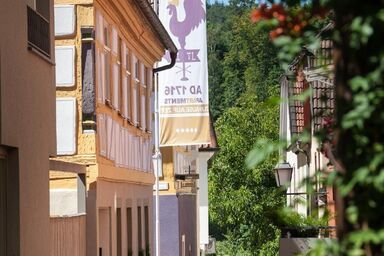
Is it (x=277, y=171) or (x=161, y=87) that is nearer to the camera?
(x=277, y=171)

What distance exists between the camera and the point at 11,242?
11.3 m

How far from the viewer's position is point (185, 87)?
84.1ft

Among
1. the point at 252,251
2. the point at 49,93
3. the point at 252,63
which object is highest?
the point at 252,63

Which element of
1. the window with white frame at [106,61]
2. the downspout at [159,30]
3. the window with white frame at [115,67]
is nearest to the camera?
the window with white frame at [106,61]

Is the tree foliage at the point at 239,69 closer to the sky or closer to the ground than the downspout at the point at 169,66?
closer to the sky

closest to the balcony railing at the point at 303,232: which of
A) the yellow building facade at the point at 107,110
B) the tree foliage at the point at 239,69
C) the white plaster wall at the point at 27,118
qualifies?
the yellow building facade at the point at 107,110

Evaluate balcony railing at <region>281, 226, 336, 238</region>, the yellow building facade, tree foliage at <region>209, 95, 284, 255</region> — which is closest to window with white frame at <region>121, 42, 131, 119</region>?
the yellow building facade

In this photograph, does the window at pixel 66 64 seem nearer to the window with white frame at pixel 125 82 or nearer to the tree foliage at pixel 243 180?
the window with white frame at pixel 125 82

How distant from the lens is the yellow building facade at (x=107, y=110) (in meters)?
17.0

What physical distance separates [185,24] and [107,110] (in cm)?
717

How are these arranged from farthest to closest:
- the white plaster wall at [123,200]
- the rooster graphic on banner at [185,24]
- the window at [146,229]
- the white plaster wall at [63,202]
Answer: the window at [146,229], the rooster graphic on banner at [185,24], the white plaster wall at [123,200], the white plaster wall at [63,202]

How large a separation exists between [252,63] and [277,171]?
69410 millimetres

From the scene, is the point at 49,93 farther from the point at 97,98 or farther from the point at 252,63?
the point at 252,63

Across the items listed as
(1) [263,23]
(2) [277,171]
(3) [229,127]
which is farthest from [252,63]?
(1) [263,23]
